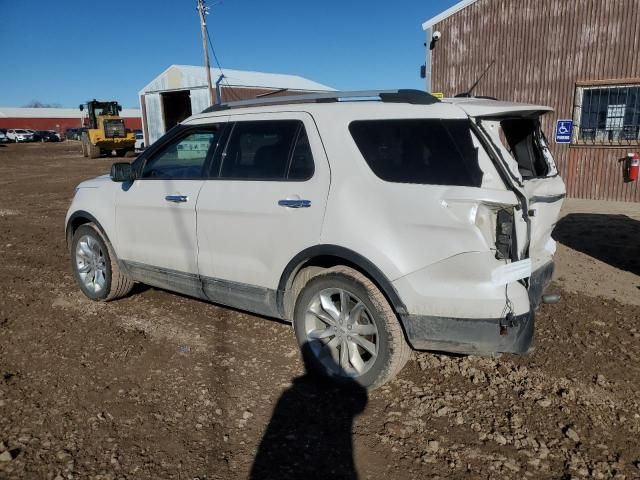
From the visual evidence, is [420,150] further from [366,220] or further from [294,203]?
[294,203]

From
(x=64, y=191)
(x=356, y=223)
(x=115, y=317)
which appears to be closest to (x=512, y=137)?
(x=356, y=223)

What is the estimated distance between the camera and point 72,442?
291 centimetres

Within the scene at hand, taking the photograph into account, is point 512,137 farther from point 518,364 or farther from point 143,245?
point 143,245

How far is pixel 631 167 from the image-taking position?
11.1 meters

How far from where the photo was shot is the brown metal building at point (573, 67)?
11.0 m

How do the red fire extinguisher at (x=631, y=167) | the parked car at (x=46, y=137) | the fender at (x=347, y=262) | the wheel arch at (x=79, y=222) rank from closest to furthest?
the fender at (x=347, y=262) < the wheel arch at (x=79, y=222) < the red fire extinguisher at (x=631, y=167) < the parked car at (x=46, y=137)

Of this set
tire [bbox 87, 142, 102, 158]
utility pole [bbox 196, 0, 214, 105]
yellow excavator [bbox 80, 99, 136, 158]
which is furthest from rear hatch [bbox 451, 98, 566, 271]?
tire [bbox 87, 142, 102, 158]

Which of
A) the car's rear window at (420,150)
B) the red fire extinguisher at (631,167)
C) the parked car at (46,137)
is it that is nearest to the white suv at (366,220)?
the car's rear window at (420,150)

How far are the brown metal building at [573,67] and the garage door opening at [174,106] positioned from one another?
20.2 meters

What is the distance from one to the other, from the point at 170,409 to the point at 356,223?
1.65 metres

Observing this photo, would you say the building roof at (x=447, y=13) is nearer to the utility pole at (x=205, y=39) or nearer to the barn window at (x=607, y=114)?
the barn window at (x=607, y=114)

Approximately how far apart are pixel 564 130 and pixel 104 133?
86.7ft

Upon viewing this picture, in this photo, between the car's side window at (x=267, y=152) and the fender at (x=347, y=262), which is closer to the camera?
the fender at (x=347, y=262)

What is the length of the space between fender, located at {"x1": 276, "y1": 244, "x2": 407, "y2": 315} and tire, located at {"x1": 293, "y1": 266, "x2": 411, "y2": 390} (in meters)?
0.07
